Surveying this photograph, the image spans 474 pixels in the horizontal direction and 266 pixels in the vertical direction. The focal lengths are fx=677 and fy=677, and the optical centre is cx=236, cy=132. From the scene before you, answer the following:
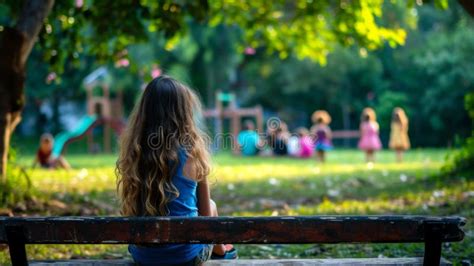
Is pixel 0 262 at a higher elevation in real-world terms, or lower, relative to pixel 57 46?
lower

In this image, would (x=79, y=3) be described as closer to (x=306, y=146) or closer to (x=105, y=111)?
(x=306, y=146)

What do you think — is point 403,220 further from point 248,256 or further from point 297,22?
point 297,22

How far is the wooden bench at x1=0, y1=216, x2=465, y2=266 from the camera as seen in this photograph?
323cm

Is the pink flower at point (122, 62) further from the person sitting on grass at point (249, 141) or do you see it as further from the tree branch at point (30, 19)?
the person sitting on grass at point (249, 141)

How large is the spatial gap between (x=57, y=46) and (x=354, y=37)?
5.85m

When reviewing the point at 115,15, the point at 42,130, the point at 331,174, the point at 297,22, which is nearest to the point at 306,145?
the point at 331,174

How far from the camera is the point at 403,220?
10.7 feet

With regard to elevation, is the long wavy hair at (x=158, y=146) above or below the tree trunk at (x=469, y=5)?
below

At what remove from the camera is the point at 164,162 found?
3.68 metres

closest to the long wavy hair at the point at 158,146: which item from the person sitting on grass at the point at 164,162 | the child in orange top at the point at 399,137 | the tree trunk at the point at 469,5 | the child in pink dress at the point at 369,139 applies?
the person sitting on grass at the point at 164,162

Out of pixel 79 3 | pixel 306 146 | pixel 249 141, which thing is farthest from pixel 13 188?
pixel 249 141

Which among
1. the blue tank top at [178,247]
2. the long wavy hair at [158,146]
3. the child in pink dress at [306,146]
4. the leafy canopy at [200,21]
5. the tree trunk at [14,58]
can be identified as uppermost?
the leafy canopy at [200,21]

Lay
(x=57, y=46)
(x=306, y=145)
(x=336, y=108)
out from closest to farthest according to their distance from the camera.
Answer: (x=57, y=46) < (x=306, y=145) < (x=336, y=108)

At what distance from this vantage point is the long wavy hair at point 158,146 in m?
3.68
